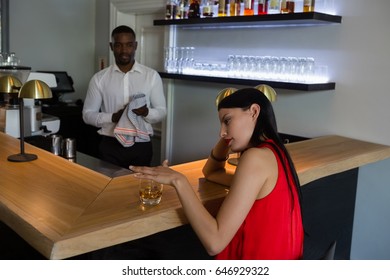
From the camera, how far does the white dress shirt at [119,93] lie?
3.07 m

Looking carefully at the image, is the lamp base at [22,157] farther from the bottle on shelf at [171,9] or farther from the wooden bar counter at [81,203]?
the bottle on shelf at [171,9]

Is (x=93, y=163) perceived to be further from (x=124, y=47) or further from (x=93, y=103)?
(x=124, y=47)

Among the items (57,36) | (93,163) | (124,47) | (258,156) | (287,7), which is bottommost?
(93,163)

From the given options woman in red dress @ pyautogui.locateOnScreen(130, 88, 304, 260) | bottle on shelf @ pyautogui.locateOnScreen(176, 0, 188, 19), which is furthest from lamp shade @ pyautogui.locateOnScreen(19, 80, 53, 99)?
bottle on shelf @ pyautogui.locateOnScreen(176, 0, 188, 19)

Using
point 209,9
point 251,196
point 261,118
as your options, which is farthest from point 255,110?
point 209,9

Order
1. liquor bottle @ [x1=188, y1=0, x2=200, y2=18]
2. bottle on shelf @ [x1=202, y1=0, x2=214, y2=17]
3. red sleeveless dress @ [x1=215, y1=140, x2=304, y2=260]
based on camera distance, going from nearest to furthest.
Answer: red sleeveless dress @ [x1=215, y1=140, x2=304, y2=260] < bottle on shelf @ [x1=202, y1=0, x2=214, y2=17] < liquor bottle @ [x1=188, y1=0, x2=200, y2=18]

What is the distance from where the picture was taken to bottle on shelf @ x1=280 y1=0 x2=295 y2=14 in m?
2.84

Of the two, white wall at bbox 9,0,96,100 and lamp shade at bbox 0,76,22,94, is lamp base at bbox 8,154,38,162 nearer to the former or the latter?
lamp shade at bbox 0,76,22,94

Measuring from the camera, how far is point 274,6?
2.96m

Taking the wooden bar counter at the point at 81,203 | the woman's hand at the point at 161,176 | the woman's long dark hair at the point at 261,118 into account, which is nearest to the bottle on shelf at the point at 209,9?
the wooden bar counter at the point at 81,203

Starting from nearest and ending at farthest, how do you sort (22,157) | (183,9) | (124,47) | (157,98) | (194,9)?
(22,157) → (124,47) → (157,98) → (194,9) → (183,9)

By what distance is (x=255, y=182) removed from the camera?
128 centimetres

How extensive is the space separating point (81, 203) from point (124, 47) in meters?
1.76

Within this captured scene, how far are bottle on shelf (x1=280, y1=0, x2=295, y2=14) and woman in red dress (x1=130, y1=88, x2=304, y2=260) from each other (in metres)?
1.62
